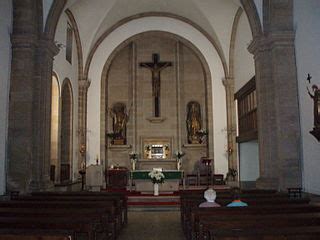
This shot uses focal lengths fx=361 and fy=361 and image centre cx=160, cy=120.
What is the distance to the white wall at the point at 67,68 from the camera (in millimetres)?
15531

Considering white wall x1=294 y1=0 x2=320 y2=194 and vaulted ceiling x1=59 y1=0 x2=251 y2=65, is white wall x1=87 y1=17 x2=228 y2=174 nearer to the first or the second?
vaulted ceiling x1=59 y1=0 x2=251 y2=65

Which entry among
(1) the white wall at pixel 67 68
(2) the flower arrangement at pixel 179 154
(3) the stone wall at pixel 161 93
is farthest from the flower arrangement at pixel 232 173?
(1) the white wall at pixel 67 68

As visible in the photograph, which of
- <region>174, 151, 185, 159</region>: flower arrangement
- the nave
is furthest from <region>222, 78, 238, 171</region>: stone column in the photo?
the nave

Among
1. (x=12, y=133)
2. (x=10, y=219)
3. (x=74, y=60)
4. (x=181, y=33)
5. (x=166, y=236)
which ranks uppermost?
(x=181, y=33)

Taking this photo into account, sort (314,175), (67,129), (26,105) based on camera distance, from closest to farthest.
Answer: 1. (314,175)
2. (26,105)
3. (67,129)

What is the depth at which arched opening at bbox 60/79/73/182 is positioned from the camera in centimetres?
1690

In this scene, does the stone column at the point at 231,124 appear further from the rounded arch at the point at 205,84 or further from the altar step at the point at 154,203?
the altar step at the point at 154,203

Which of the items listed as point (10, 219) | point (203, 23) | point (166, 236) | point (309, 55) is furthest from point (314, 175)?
point (203, 23)

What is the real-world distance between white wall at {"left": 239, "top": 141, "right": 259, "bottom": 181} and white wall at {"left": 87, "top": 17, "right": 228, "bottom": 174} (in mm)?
1440

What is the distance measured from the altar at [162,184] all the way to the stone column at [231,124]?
443 cm

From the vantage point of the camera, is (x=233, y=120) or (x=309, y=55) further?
(x=233, y=120)

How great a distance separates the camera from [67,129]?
17422mm

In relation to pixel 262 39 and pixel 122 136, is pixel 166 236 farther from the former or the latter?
pixel 122 136

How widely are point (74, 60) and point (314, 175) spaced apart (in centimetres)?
1286
